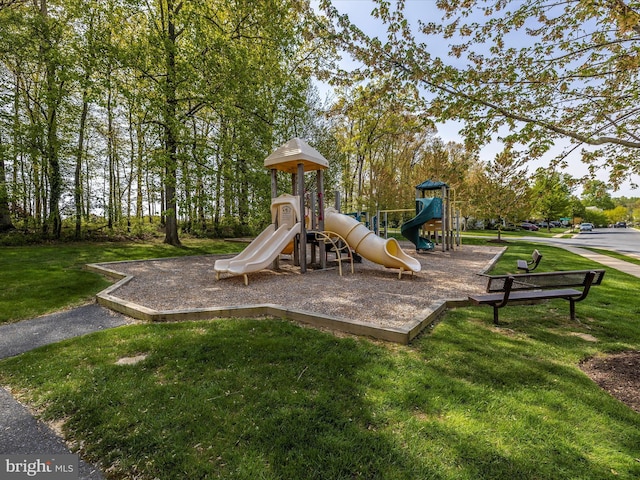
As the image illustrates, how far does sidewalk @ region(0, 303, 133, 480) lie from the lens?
2.39 m

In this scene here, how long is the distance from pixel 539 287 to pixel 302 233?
19.5 ft

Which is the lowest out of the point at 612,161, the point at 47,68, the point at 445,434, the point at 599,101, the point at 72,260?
the point at 445,434

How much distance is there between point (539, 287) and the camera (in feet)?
16.7

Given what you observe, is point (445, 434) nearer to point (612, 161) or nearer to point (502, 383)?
point (502, 383)

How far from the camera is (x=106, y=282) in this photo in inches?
323

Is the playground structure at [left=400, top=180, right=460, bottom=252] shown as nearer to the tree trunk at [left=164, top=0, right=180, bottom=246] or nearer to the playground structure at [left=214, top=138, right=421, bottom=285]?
the playground structure at [left=214, top=138, right=421, bottom=285]

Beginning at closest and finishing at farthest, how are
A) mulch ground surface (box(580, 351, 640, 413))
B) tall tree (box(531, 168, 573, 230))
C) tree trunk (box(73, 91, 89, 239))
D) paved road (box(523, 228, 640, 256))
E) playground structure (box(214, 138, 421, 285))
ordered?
mulch ground surface (box(580, 351, 640, 413)), tall tree (box(531, 168, 573, 230)), playground structure (box(214, 138, 421, 285)), tree trunk (box(73, 91, 89, 239)), paved road (box(523, 228, 640, 256))

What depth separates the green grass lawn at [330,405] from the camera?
2.16m

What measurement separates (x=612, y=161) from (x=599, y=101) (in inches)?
29.2

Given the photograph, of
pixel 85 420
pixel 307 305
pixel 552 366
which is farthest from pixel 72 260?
pixel 552 366

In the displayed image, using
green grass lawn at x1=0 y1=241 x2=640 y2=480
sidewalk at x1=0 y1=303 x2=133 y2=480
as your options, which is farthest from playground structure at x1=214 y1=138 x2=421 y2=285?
green grass lawn at x1=0 y1=241 x2=640 y2=480

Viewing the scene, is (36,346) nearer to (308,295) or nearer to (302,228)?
(308,295)

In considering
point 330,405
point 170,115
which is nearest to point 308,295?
point 330,405

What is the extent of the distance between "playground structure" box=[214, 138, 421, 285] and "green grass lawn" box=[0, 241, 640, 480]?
Answer: 4.03 meters
